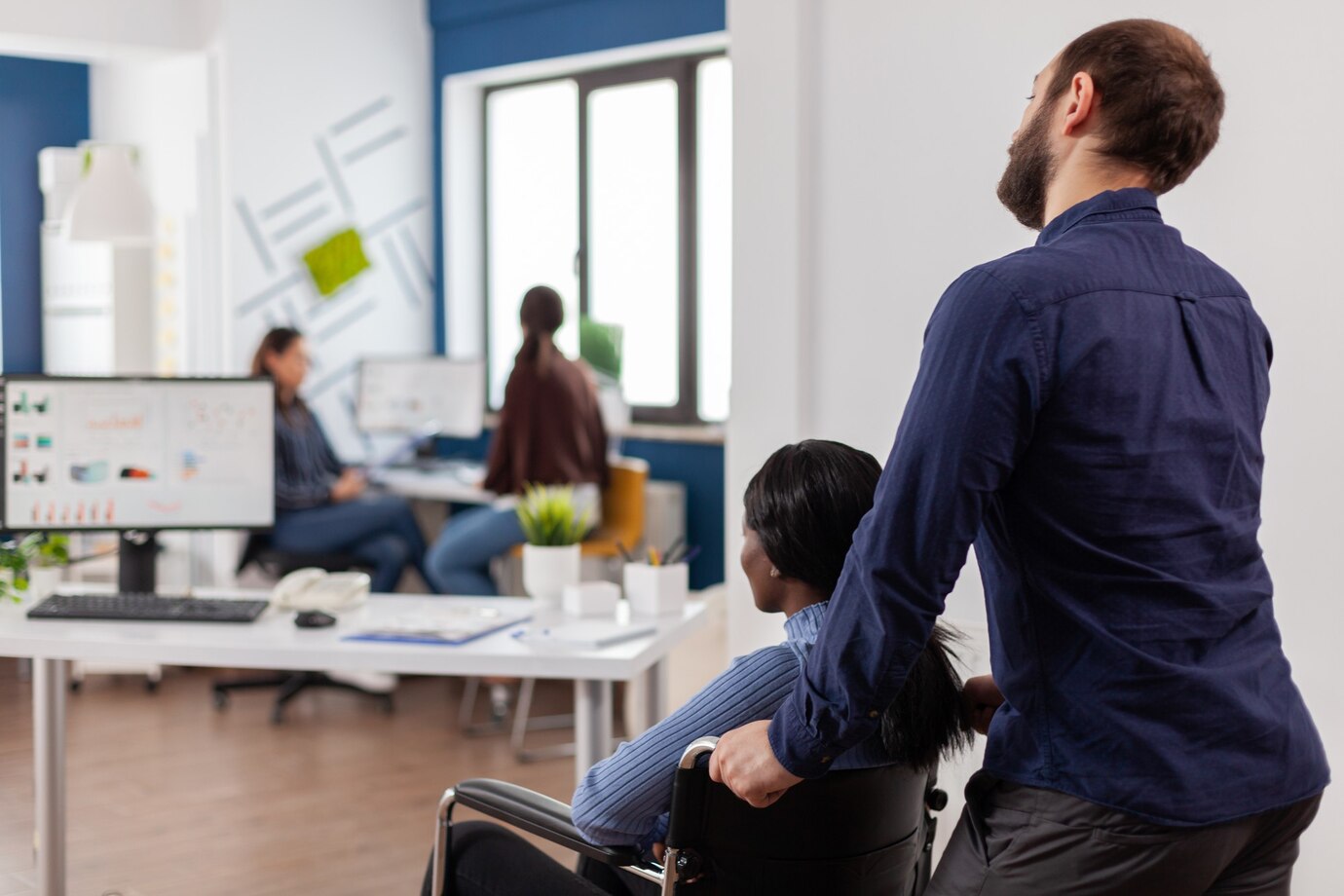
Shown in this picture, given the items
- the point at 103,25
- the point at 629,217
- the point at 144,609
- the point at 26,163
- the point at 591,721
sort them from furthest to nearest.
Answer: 1. the point at 26,163
2. the point at 629,217
3. the point at 103,25
4. the point at 144,609
5. the point at 591,721

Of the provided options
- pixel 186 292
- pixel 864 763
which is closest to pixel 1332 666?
pixel 864 763

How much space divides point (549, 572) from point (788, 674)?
1.35m

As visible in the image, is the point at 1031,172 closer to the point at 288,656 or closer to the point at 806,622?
the point at 806,622

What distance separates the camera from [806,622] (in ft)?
5.36

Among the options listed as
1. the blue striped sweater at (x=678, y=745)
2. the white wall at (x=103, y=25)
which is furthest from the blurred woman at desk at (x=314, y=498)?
the blue striped sweater at (x=678, y=745)

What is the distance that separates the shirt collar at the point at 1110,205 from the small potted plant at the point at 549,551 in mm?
1726

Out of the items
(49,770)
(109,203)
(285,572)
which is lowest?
(49,770)

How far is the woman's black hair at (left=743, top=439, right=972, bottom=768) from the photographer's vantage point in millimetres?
1551

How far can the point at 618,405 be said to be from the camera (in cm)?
535

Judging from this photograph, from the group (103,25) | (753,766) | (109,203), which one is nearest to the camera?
(753,766)

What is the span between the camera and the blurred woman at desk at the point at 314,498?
15.6 ft

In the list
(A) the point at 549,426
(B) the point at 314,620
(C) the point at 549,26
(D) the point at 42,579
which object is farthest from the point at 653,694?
(C) the point at 549,26

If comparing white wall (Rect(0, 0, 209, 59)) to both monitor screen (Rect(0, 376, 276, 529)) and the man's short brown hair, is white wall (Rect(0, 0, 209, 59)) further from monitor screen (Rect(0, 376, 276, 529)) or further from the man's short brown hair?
the man's short brown hair

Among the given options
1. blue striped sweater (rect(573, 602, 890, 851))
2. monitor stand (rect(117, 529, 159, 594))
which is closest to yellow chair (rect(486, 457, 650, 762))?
monitor stand (rect(117, 529, 159, 594))
